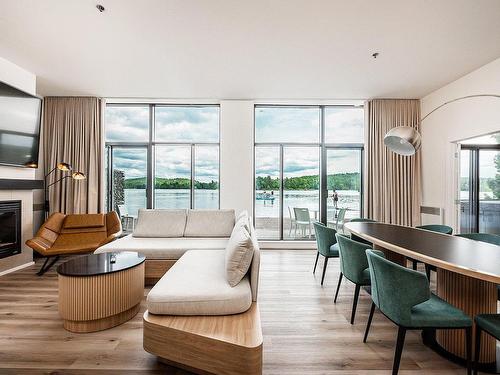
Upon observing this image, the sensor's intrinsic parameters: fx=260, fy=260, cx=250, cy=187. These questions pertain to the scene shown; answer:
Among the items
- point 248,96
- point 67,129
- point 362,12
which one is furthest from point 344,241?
point 67,129

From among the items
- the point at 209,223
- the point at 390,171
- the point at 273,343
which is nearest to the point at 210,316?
the point at 273,343

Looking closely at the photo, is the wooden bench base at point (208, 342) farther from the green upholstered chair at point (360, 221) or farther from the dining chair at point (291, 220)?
the dining chair at point (291, 220)

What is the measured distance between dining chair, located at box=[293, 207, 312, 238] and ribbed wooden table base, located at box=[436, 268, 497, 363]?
3340mm

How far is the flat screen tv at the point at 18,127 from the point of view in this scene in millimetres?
3555

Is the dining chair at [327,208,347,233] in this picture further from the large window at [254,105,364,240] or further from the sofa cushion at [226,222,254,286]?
the sofa cushion at [226,222,254,286]

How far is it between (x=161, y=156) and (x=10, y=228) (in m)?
2.58

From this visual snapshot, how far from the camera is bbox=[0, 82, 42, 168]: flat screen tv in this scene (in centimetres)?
355

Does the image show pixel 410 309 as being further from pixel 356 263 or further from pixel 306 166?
pixel 306 166

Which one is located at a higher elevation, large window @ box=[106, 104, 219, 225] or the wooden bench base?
large window @ box=[106, 104, 219, 225]

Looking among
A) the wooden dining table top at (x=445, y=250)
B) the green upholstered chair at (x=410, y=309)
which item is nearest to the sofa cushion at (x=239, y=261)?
the green upholstered chair at (x=410, y=309)

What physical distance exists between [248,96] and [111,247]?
135 inches

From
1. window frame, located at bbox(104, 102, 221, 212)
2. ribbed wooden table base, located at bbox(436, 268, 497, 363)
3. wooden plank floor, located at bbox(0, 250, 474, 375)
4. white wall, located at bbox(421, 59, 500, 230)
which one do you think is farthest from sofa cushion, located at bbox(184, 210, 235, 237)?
white wall, located at bbox(421, 59, 500, 230)

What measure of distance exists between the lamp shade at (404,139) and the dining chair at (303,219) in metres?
2.64

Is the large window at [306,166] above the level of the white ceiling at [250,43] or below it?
below
